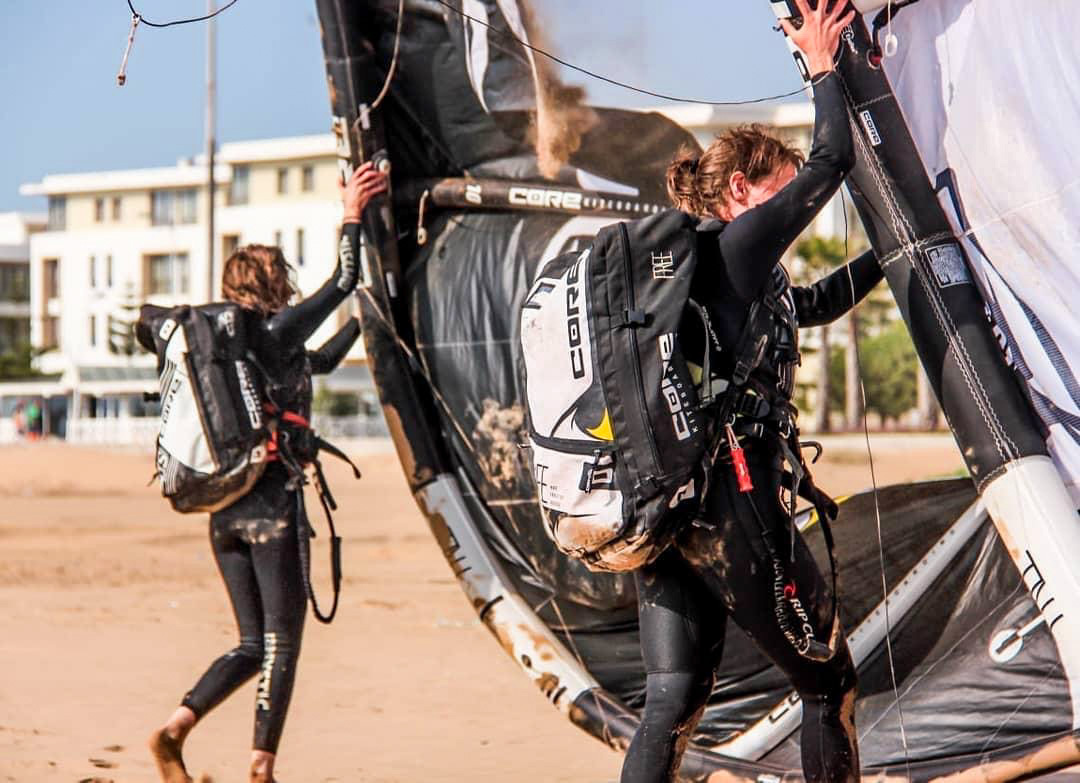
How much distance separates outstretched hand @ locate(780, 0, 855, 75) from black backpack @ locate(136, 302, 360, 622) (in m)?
2.14

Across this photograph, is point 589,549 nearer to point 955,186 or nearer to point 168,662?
point 955,186

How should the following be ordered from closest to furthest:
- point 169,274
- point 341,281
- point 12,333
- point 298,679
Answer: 1. point 341,281
2. point 298,679
3. point 169,274
4. point 12,333

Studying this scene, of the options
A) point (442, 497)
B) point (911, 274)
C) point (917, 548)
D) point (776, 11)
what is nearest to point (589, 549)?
point (911, 274)

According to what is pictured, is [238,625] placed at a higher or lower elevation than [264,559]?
lower

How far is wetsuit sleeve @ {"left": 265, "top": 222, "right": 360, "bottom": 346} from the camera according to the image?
485 cm

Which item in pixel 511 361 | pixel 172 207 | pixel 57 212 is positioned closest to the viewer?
pixel 511 361

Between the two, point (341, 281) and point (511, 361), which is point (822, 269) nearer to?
point (511, 361)

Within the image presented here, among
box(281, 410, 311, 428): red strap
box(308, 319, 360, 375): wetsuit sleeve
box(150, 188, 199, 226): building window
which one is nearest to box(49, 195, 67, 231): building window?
box(150, 188, 199, 226): building window

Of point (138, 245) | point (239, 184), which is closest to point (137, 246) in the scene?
point (138, 245)

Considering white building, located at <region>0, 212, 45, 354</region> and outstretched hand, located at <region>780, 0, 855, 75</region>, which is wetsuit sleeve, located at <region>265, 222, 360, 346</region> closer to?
outstretched hand, located at <region>780, 0, 855, 75</region>

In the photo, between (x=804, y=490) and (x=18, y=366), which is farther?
(x=18, y=366)

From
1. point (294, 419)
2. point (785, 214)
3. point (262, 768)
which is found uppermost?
point (785, 214)

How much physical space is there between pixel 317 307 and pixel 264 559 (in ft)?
2.78

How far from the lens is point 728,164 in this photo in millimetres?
3457
